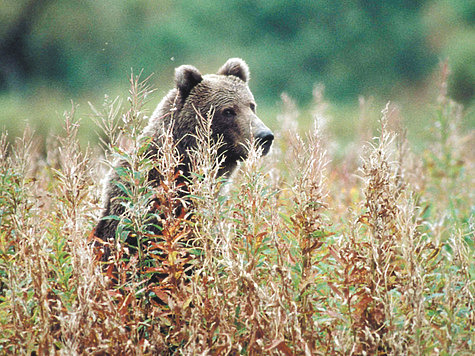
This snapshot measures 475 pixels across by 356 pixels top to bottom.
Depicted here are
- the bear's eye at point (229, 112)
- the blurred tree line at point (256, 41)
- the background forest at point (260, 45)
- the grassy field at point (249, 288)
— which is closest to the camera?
the grassy field at point (249, 288)

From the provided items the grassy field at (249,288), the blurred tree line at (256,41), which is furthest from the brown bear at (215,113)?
the blurred tree line at (256,41)

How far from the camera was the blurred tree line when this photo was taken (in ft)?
59.8

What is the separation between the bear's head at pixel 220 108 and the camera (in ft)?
13.1

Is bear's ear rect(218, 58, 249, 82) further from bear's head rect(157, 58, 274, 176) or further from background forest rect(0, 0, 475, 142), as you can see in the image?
background forest rect(0, 0, 475, 142)

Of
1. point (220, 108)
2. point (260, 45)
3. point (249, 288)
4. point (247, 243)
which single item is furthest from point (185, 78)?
point (260, 45)

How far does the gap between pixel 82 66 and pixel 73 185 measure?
17.9 m

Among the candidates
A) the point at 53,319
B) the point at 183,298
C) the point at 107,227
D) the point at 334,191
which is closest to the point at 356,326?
the point at 183,298

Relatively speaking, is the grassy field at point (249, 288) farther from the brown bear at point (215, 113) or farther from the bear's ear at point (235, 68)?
the bear's ear at point (235, 68)

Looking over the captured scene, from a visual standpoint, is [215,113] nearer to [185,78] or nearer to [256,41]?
[185,78]

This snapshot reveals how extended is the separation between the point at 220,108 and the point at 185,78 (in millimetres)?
389

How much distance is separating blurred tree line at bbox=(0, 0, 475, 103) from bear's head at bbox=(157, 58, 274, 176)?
1433 cm

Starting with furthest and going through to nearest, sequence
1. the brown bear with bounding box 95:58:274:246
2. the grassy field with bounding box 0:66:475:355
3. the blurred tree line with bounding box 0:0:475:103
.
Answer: the blurred tree line with bounding box 0:0:475:103 < the brown bear with bounding box 95:58:274:246 < the grassy field with bounding box 0:66:475:355

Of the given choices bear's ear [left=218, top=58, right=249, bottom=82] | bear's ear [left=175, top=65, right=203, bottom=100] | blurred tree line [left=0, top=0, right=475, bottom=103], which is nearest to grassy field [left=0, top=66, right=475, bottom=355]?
bear's ear [left=175, top=65, right=203, bottom=100]

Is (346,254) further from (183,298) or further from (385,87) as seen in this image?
(385,87)
